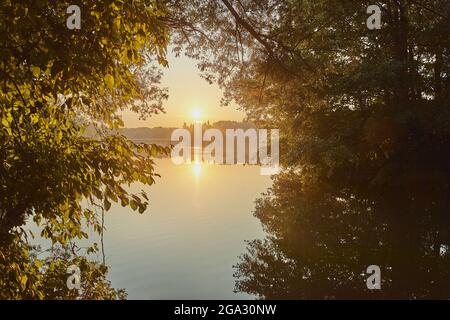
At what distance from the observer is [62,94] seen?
4.45m

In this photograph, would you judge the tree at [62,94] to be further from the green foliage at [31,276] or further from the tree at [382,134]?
the tree at [382,134]

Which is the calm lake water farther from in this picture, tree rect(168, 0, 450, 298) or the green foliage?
the green foliage

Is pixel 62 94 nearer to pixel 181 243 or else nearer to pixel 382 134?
pixel 181 243

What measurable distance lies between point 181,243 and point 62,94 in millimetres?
20349

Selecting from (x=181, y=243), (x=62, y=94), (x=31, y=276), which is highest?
(x=62, y=94)

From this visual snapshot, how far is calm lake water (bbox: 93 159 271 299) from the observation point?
17359mm

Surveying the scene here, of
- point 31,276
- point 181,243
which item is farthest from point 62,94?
point 181,243

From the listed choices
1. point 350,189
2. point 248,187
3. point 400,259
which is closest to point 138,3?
point 400,259

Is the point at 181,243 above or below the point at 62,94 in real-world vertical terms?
below

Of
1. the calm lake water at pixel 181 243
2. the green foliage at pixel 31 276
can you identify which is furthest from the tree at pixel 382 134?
the green foliage at pixel 31 276

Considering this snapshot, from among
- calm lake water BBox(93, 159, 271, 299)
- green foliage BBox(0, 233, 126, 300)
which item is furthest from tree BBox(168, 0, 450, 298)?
green foliage BBox(0, 233, 126, 300)

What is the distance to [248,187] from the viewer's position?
1863 inches

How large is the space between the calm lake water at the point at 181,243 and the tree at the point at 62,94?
1250 centimetres
